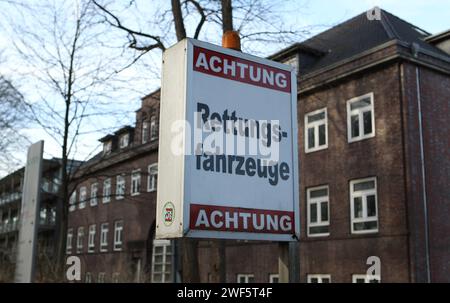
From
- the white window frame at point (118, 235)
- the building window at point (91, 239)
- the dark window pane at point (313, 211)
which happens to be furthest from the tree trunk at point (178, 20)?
the building window at point (91, 239)

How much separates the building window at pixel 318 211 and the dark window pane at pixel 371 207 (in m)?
1.91

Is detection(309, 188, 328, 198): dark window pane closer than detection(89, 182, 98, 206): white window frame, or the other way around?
detection(309, 188, 328, 198): dark window pane

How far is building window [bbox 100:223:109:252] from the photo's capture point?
38.6 meters

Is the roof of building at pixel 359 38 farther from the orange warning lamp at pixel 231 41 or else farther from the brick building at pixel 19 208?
the orange warning lamp at pixel 231 41

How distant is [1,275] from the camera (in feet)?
43.0

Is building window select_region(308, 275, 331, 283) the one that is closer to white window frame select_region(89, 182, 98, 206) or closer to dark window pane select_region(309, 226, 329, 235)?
dark window pane select_region(309, 226, 329, 235)

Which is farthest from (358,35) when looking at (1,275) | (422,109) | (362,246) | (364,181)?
(1,275)

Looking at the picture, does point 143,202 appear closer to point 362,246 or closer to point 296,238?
Result: point 362,246

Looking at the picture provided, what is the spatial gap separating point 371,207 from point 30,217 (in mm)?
14697

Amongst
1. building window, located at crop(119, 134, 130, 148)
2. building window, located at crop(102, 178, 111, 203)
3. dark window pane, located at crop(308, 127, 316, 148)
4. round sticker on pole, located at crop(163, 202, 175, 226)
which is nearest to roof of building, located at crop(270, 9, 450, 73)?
dark window pane, located at crop(308, 127, 316, 148)

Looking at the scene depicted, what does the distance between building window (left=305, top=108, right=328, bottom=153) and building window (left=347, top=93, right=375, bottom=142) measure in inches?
46.9

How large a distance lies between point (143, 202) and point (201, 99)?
3069 centimetres

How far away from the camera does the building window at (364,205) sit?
750 inches

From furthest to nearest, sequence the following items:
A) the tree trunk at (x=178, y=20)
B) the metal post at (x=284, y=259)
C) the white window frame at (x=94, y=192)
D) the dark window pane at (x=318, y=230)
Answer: the white window frame at (x=94, y=192)
the dark window pane at (x=318, y=230)
the tree trunk at (x=178, y=20)
the metal post at (x=284, y=259)
